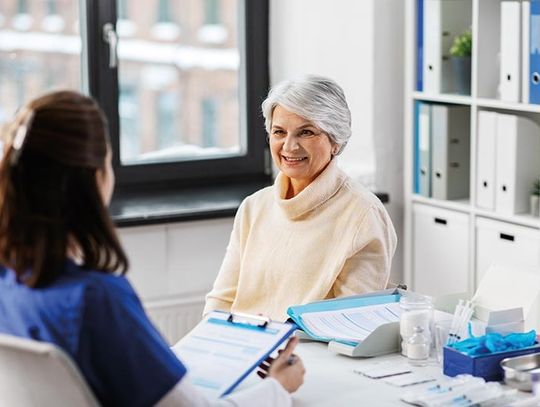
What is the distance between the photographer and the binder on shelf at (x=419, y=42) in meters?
3.92

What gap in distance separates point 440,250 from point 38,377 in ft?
7.83

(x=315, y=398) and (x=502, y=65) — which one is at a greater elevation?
(x=502, y=65)

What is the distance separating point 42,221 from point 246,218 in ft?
4.42

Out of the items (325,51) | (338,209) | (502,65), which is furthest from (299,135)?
(325,51)

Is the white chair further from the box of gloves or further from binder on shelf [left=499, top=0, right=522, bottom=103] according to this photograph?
binder on shelf [left=499, top=0, right=522, bottom=103]

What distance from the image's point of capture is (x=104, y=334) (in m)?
1.72

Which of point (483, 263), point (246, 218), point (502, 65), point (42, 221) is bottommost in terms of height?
point (483, 263)

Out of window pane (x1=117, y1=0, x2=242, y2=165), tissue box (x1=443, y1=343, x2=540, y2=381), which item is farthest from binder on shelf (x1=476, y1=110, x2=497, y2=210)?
tissue box (x1=443, y1=343, x2=540, y2=381)

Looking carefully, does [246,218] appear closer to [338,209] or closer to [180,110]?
[338,209]

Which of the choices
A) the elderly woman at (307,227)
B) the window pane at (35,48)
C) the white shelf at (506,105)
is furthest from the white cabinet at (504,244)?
the window pane at (35,48)

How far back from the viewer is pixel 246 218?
304 centimetres

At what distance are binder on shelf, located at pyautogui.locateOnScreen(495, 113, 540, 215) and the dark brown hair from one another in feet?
6.78

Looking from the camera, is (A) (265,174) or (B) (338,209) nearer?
(B) (338,209)

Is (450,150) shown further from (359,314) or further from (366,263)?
(359,314)
